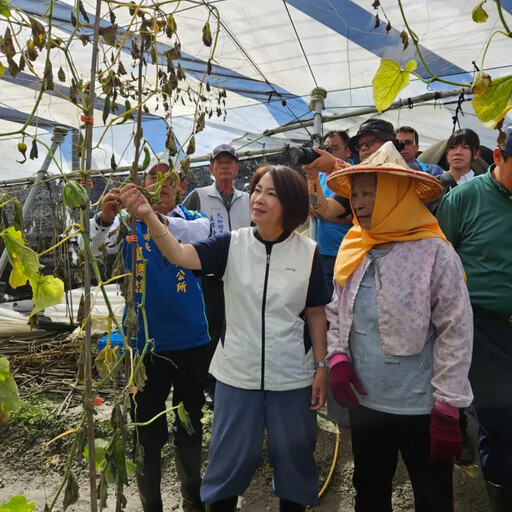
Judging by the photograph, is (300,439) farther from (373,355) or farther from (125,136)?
(125,136)

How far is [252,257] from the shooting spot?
1728 mm

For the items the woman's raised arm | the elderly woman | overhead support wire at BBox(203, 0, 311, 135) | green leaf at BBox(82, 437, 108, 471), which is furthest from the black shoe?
overhead support wire at BBox(203, 0, 311, 135)

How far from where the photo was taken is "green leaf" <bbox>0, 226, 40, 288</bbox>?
75cm

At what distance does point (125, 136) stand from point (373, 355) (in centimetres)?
497

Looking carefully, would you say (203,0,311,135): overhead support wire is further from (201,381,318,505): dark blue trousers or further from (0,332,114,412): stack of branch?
(201,381,318,505): dark blue trousers

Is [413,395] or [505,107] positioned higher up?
[505,107]

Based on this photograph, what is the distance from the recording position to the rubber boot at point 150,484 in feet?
6.53

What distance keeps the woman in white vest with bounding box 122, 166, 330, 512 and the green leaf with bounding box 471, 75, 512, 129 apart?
115 cm

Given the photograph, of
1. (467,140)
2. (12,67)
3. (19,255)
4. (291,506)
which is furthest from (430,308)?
(467,140)

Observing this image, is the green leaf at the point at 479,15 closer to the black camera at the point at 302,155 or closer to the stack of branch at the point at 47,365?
the black camera at the point at 302,155

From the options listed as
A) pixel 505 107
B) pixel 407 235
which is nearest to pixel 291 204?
pixel 407 235

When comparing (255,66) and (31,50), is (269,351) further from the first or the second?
(255,66)

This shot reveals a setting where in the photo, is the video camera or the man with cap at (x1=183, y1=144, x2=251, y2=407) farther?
the man with cap at (x1=183, y1=144, x2=251, y2=407)

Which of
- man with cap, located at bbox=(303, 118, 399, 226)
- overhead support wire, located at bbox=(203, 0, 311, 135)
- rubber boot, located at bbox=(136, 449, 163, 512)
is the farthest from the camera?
overhead support wire, located at bbox=(203, 0, 311, 135)
